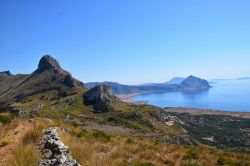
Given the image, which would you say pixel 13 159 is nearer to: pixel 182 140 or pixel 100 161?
pixel 100 161

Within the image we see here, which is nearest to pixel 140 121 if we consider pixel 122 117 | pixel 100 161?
pixel 122 117

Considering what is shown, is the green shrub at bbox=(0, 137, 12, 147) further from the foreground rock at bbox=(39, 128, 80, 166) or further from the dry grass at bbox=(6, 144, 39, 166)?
the dry grass at bbox=(6, 144, 39, 166)

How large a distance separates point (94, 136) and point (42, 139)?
8.42 m

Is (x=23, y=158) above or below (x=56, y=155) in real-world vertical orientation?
above

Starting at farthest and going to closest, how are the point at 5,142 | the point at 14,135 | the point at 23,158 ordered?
the point at 14,135 < the point at 5,142 < the point at 23,158

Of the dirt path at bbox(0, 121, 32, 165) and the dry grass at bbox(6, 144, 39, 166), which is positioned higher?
the dry grass at bbox(6, 144, 39, 166)

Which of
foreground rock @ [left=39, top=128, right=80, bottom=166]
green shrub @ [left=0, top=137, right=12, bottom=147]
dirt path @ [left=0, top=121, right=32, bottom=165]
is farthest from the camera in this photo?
green shrub @ [left=0, top=137, right=12, bottom=147]

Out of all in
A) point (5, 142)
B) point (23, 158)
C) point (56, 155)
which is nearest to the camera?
point (23, 158)

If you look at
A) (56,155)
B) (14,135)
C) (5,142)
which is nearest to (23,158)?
(56,155)

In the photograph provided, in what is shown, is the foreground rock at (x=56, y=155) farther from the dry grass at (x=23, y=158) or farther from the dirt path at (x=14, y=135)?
the dirt path at (x=14, y=135)

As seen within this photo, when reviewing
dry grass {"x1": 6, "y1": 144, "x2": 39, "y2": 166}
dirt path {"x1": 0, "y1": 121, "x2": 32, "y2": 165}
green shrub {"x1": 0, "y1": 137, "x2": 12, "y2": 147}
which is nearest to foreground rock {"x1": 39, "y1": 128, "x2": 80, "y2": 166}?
dry grass {"x1": 6, "y1": 144, "x2": 39, "y2": 166}

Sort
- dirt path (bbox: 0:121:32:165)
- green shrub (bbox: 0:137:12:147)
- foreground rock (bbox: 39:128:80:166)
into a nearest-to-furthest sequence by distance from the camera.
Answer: foreground rock (bbox: 39:128:80:166) < dirt path (bbox: 0:121:32:165) < green shrub (bbox: 0:137:12:147)

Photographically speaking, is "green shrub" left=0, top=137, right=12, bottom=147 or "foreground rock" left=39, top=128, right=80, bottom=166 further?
"green shrub" left=0, top=137, right=12, bottom=147

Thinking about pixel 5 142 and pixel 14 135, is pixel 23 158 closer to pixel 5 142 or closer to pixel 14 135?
pixel 5 142
